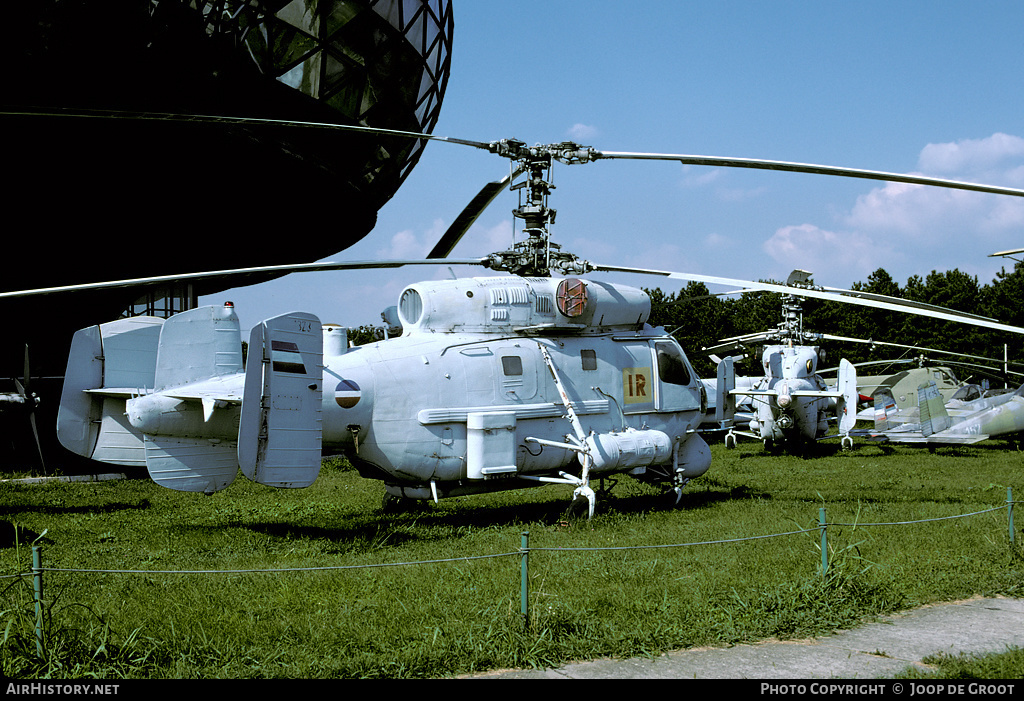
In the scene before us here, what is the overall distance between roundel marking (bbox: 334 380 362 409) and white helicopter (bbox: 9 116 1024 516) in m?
0.03

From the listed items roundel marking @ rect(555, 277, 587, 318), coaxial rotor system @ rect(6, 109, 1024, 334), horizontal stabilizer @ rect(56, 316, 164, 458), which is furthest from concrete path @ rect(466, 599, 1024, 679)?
roundel marking @ rect(555, 277, 587, 318)

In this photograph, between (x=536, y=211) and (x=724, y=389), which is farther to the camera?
(x=724, y=389)

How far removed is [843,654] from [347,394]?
698 cm

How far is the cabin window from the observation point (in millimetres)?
12125

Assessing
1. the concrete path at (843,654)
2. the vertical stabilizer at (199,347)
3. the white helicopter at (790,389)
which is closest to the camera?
the concrete path at (843,654)

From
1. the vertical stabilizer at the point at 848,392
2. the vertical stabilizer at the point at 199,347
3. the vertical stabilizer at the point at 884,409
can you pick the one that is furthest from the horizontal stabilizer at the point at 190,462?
the vertical stabilizer at the point at 884,409

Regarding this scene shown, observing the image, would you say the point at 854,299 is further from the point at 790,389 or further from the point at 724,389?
the point at 790,389

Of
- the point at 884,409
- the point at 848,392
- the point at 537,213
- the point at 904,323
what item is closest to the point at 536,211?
the point at 537,213

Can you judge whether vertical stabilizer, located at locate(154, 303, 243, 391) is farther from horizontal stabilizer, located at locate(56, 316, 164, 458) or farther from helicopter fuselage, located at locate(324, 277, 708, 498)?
helicopter fuselage, located at locate(324, 277, 708, 498)

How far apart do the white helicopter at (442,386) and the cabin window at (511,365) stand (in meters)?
0.03

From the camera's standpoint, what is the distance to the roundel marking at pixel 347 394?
426 inches

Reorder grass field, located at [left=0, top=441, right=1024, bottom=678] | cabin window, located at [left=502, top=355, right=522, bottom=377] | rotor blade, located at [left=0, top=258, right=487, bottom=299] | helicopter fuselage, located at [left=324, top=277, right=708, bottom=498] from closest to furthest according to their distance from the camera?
grass field, located at [left=0, top=441, right=1024, bottom=678] < rotor blade, located at [left=0, top=258, right=487, bottom=299] < helicopter fuselage, located at [left=324, top=277, right=708, bottom=498] < cabin window, located at [left=502, top=355, right=522, bottom=377]

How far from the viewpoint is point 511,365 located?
12.2m

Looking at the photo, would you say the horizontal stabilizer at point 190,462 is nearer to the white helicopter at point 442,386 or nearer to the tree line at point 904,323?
the white helicopter at point 442,386
